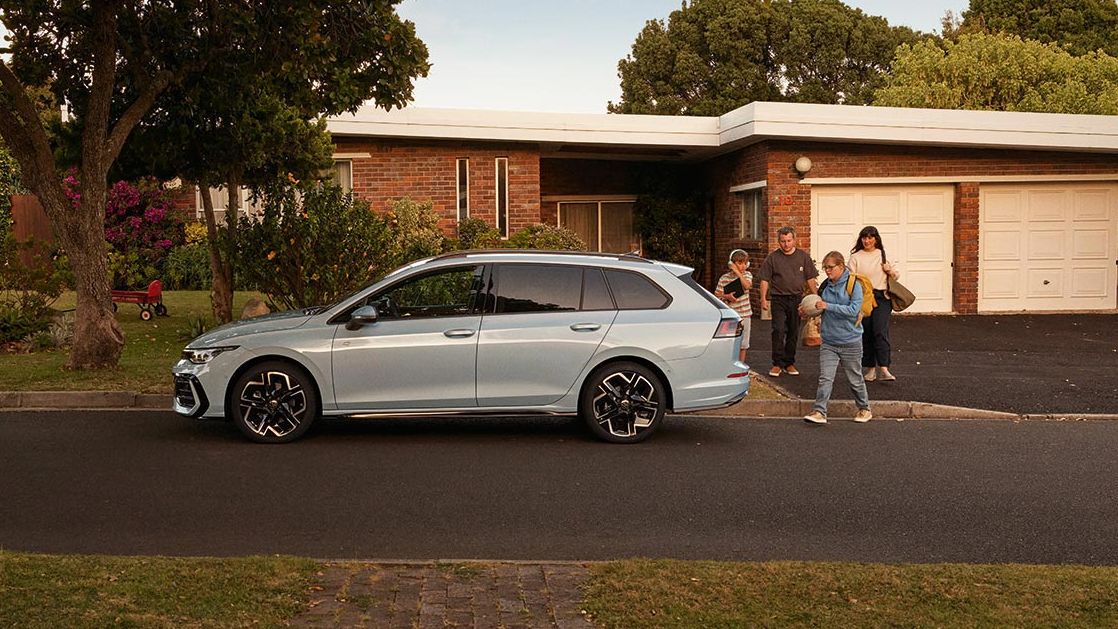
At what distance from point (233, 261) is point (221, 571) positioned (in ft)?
33.6

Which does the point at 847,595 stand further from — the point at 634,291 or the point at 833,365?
the point at 833,365

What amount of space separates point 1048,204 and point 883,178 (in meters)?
3.10

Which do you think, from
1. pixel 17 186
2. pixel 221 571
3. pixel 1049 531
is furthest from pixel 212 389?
pixel 17 186

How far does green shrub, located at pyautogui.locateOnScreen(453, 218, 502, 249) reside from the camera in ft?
69.3

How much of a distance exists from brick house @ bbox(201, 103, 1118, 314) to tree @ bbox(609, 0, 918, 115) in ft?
106

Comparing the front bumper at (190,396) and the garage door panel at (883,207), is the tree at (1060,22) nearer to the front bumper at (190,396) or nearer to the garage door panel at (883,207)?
the garage door panel at (883,207)

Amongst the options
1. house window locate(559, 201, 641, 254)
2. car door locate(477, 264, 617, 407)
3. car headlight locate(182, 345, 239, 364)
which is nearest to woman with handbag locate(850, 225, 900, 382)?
car door locate(477, 264, 617, 407)

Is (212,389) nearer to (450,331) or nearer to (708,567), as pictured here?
(450,331)

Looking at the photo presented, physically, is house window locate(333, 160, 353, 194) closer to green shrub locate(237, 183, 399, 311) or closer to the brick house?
the brick house

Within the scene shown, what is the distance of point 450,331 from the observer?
9.85m

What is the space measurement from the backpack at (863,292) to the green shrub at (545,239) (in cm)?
760

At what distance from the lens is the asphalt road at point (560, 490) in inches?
267

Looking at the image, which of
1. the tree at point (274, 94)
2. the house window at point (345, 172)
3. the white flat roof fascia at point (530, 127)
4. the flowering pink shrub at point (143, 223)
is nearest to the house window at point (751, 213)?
the white flat roof fascia at point (530, 127)

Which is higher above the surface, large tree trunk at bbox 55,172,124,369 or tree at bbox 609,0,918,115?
tree at bbox 609,0,918,115
